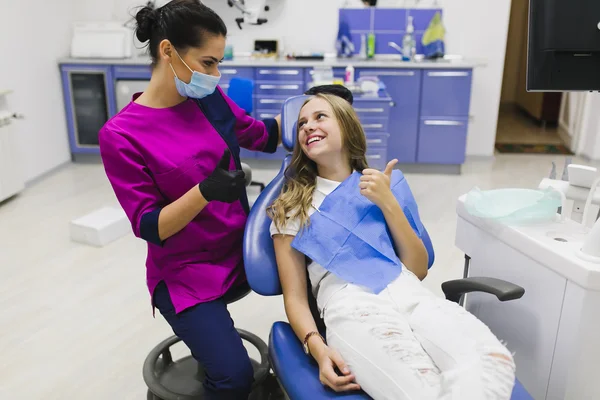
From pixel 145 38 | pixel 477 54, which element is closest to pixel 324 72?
pixel 477 54

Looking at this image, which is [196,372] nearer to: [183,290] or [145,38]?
[183,290]

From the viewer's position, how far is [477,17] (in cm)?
476

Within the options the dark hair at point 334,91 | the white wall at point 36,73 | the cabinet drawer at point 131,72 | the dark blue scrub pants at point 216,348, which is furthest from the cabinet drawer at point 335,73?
the dark blue scrub pants at point 216,348

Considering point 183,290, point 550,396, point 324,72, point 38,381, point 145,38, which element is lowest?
point 38,381

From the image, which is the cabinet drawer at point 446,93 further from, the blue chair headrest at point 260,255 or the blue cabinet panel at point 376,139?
the blue chair headrest at point 260,255

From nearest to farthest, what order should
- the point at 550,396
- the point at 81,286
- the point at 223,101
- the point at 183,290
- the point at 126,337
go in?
the point at 550,396, the point at 183,290, the point at 223,101, the point at 126,337, the point at 81,286

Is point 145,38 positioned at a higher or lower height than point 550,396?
higher

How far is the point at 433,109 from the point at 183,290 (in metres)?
3.39

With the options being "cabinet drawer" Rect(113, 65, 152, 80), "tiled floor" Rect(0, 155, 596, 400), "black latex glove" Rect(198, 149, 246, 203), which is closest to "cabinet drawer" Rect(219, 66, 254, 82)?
"cabinet drawer" Rect(113, 65, 152, 80)

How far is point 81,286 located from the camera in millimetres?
2840

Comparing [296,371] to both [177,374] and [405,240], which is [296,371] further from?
[177,374]

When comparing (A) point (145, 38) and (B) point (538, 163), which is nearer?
(A) point (145, 38)

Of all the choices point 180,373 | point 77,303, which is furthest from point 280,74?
point 180,373

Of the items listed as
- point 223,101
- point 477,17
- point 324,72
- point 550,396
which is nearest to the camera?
point 550,396
